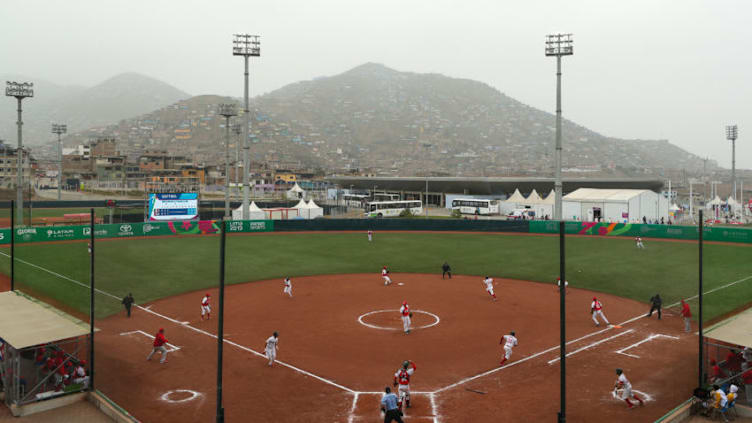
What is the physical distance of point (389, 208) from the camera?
8912cm

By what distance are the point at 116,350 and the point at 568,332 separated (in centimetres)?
1996

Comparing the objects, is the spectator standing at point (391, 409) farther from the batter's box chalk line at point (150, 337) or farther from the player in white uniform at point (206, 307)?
the player in white uniform at point (206, 307)

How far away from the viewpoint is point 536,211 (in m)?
81.9

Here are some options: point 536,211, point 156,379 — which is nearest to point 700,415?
point 156,379

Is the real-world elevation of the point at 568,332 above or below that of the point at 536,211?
below

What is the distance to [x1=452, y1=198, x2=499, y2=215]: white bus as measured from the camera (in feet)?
297

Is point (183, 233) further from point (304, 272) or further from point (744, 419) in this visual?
point (744, 419)

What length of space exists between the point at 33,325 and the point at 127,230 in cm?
3798

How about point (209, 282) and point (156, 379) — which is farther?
point (209, 282)

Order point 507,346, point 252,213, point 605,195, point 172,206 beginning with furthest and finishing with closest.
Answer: point 605,195
point 252,213
point 172,206
point 507,346

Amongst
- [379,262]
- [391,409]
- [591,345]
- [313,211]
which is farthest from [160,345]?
[313,211]

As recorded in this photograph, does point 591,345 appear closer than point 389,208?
Yes

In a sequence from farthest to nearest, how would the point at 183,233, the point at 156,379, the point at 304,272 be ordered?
the point at 183,233 → the point at 304,272 → the point at 156,379

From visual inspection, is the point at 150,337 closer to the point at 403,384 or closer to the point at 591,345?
the point at 403,384
